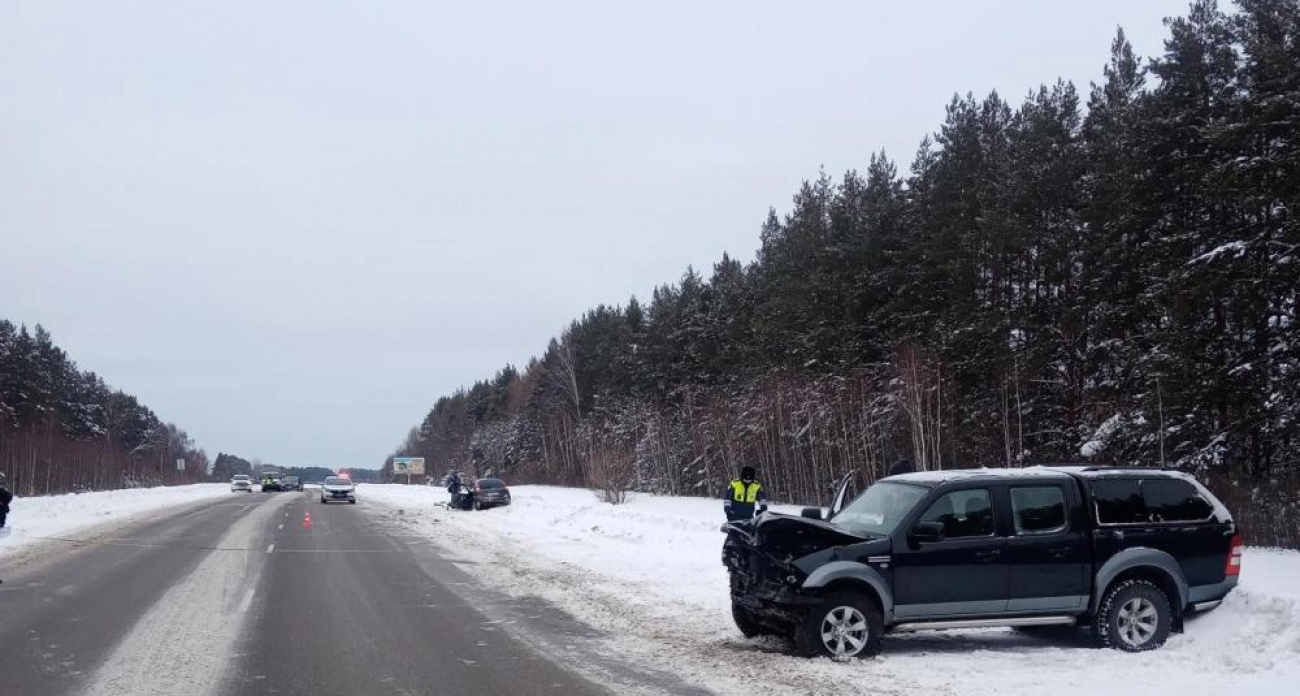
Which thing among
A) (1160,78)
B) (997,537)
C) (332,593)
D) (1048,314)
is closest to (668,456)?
(1048,314)

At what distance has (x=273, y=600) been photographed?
13.6 metres

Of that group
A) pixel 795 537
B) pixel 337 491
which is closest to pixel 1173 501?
pixel 795 537

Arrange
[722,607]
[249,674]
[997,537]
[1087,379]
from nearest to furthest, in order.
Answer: [249,674], [997,537], [722,607], [1087,379]

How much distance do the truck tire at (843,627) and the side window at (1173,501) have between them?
307 cm

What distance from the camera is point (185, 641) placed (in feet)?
33.9

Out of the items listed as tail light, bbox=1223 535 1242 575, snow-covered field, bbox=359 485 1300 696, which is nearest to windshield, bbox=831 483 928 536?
snow-covered field, bbox=359 485 1300 696

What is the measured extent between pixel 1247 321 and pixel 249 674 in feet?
69.9

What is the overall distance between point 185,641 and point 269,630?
0.97m

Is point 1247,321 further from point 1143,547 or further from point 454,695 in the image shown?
point 454,695

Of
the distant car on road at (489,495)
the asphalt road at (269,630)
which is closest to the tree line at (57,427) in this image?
the distant car on road at (489,495)

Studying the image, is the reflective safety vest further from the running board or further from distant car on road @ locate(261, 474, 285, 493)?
distant car on road @ locate(261, 474, 285, 493)

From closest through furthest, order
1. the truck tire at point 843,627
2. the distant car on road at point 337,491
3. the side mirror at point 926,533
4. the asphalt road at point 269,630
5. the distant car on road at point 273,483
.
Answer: the asphalt road at point 269,630
the truck tire at point 843,627
the side mirror at point 926,533
the distant car on road at point 337,491
the distant car on road at point 273,483

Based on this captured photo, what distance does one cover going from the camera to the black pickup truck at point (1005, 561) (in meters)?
9.32

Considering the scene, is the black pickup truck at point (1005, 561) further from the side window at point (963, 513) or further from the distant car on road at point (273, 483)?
the distant car on road at point (273, 483)
